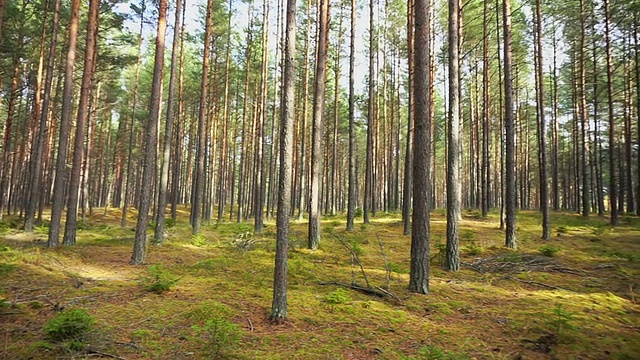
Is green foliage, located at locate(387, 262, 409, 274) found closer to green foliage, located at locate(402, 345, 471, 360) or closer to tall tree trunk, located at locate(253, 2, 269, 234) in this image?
green foliage, located at locate(402, 345, 471, 360)

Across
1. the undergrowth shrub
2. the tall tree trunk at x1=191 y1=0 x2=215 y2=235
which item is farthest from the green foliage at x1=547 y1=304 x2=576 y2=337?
the tall tree trunk at x1=191 y1=0 x2=215 y2=235

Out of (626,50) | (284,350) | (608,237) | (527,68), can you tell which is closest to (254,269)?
(284,350)

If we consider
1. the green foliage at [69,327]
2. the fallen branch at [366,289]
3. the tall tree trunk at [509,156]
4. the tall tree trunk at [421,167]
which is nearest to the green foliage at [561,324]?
the tall tree trunk at [421,167]

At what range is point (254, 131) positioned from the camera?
2528 cm

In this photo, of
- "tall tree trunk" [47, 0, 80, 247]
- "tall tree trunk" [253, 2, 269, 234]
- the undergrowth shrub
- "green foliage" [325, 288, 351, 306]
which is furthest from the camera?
"tall tree trunk" [253, 2, 269, 234]

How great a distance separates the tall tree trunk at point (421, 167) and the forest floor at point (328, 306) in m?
0.63

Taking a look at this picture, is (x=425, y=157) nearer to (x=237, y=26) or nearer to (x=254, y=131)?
(x=254, y=131)

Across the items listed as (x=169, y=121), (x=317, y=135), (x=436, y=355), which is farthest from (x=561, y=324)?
(x=169, y=121)

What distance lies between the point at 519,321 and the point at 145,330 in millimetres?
6696

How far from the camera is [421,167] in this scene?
747cm

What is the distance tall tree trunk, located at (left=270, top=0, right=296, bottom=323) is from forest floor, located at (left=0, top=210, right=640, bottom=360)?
0.41 m

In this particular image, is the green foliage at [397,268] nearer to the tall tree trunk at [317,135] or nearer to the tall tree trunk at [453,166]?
the tall tree trunk at [453,166]

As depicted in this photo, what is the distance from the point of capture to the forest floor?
15.4 ft

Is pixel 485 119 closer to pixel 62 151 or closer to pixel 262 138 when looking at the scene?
pixel 262 138
